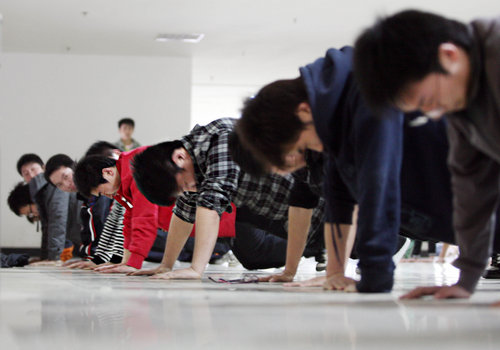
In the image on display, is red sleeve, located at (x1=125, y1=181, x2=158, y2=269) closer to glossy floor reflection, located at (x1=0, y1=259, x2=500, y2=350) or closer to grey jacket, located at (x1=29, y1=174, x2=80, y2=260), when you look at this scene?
glossy floor reflection, located at (x1=0, y1=259, x2=500, y2=350)

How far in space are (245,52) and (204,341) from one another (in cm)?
935

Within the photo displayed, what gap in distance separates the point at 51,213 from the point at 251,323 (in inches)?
180

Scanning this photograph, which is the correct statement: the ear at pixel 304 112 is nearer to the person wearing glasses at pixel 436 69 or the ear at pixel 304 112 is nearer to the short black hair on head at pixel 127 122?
the person wearing glasses at pixel 436 69

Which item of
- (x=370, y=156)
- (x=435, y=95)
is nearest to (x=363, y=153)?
(x=370, y=156)

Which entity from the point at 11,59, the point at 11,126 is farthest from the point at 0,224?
the point at 11,59

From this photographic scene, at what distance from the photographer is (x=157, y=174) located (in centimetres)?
232

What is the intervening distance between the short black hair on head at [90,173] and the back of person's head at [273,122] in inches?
81.2

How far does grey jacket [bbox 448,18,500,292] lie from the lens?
1009 millimetres

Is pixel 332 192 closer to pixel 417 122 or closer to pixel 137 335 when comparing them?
pixel 417 122

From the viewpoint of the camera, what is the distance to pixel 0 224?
987 cm

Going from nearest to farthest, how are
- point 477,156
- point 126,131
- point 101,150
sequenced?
point 477,156 < point 101,150 < point 126,131

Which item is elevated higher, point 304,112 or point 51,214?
point 304,112

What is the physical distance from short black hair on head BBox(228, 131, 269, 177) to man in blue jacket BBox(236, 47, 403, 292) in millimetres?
74

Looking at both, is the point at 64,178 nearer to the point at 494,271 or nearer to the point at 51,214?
the point at 51,214
